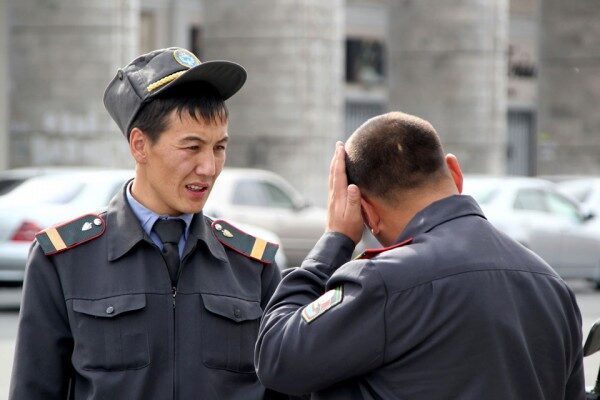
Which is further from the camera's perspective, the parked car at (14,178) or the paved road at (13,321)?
the parked car at (14,178)

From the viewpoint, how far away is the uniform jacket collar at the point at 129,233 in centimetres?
350

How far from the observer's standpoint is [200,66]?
136 inches

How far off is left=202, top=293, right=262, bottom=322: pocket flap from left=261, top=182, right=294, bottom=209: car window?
14.1 metres

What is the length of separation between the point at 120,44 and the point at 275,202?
574 centimetres

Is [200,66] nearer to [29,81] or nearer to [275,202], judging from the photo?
[275,202]

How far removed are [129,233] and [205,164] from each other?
0.83ft

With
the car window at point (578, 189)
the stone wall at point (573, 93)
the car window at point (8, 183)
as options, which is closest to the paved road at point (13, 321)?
the car window at point (8, 183)

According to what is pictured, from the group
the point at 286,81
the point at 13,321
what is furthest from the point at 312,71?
the point at 13,321

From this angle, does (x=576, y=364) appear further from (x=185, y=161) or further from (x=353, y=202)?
(x=185, y=161)

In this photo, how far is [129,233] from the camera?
3521 millimetres

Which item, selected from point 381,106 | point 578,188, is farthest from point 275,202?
point 381,106

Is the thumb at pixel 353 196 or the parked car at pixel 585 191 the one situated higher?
the thumb at pixel 353 196

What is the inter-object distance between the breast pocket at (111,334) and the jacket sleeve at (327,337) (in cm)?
35

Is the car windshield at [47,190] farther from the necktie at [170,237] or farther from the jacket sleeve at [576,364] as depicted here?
the jacket sleeve at [576,364]
